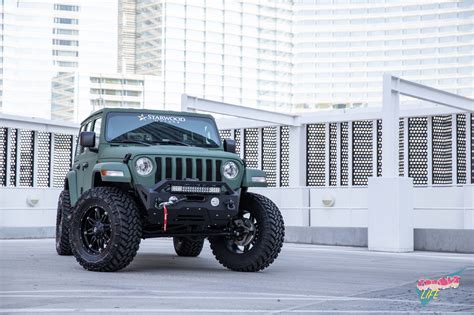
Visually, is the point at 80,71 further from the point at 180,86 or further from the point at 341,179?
the point at 341,179

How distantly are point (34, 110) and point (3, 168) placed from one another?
162m

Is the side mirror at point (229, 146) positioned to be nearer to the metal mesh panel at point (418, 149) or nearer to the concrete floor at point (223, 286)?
→ the concrete floor at point (223, 286)

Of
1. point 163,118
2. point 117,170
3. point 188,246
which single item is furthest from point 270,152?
point 117,170

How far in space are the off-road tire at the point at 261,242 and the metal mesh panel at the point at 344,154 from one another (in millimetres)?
16431

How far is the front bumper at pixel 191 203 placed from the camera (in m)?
10.1

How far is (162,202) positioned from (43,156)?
57.3 feet

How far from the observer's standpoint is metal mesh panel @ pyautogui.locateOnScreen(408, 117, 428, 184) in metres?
26.0

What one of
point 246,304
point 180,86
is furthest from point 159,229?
point 180,86

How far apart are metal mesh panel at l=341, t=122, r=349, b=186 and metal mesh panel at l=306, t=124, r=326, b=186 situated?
2.33 ft

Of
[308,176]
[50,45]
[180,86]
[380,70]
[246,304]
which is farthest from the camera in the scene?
[50,45]

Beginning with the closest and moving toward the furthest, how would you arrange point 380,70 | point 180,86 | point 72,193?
point 72,193 < point 380,70 < point 180,86

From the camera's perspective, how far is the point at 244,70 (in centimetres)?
18862

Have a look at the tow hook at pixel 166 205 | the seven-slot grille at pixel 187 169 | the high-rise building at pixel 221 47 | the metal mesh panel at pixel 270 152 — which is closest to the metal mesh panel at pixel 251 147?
the metal mesh panel at pixel 270 152

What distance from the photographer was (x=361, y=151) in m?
27.0
